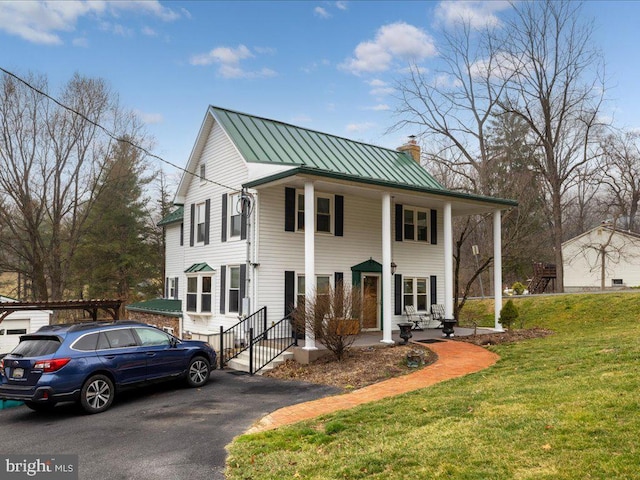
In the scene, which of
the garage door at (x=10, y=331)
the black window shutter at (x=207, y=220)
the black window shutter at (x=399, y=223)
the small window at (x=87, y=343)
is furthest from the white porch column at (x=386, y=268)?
the garage door at (x=10, y=331)

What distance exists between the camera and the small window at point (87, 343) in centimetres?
841

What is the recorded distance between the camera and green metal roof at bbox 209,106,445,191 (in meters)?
15.7

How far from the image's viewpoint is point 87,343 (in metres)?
8.58

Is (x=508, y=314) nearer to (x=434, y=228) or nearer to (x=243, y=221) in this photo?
(x=434, y=228)

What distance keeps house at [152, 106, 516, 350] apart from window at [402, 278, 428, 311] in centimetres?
4

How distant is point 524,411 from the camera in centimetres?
587

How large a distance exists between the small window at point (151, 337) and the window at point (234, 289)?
4.97 meters

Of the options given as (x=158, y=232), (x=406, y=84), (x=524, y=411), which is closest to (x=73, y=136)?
(x=158, y=232)

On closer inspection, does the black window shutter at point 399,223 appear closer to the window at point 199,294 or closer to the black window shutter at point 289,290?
the black window shutter at point 289,290

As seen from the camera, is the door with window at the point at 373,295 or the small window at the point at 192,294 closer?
the door with window at the point at 373,295

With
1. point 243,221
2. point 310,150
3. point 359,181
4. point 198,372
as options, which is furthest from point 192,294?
point 359,181

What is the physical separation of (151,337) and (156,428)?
297 cm

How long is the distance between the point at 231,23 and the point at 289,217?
7.41 m

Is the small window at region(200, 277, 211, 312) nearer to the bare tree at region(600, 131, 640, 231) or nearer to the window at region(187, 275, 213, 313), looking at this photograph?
the window at region(187, 275, 213, 313)
